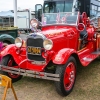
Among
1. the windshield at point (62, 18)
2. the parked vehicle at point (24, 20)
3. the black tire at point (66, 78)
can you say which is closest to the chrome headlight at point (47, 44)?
the black tire at point (66, 78)

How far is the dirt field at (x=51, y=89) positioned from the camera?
3.90 meters

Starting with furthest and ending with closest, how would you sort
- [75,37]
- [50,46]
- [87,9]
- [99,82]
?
[87,9] < [75,37] < [99,82] < [50,46]

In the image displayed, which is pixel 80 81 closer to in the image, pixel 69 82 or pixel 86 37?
pixel 69 82

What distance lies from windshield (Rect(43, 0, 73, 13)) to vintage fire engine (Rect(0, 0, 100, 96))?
6.54 meters

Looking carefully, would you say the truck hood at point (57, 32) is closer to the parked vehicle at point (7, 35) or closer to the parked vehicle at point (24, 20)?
the parked vehicle at point (7, 35)

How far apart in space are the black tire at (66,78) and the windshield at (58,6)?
7.97 m

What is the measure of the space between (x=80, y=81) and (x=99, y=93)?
754 mm

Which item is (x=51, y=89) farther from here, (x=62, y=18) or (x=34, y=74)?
(x=62, y=18)

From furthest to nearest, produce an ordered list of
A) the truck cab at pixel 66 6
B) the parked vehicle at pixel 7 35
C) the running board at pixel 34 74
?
the truck cab at pixel 66 6, the parked vehicle at pixel 7 35, the running board at pixel 34 74

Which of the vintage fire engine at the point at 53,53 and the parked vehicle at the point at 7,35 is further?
the parked vehicle at the point at 7,35

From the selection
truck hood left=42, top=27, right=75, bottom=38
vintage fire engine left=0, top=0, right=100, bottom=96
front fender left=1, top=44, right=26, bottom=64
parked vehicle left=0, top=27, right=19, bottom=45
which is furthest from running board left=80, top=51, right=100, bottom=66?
parked vehicle left=0, top=27, right=19, bottom=45

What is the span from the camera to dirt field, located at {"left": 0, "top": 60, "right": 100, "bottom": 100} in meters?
3.90

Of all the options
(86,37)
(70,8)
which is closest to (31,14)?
(70,8)

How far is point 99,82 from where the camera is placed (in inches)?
184
